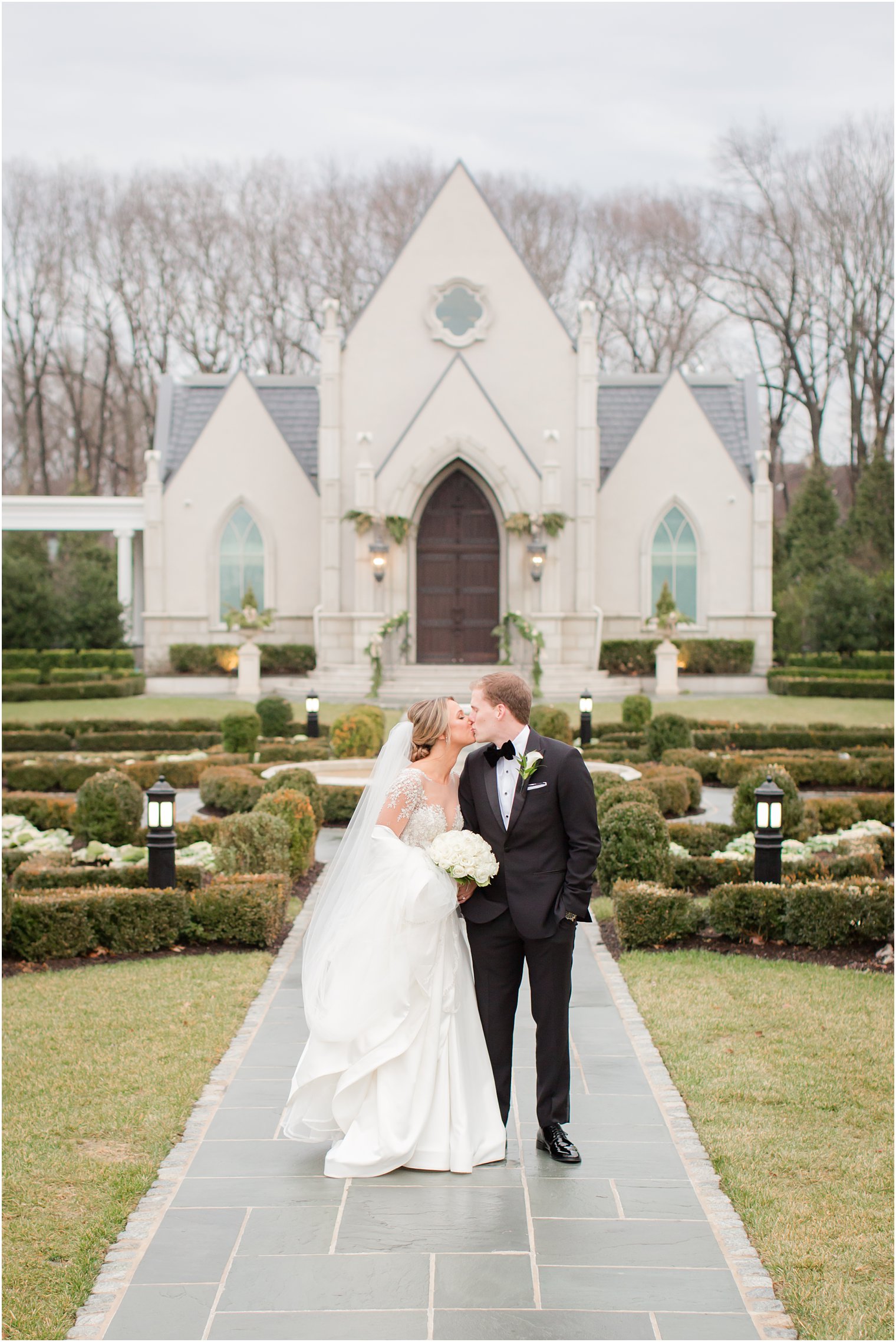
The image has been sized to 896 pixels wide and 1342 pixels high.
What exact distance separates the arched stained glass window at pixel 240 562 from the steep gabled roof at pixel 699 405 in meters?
8.84

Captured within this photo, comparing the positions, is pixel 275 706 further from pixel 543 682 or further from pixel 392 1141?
pixel 392 1141

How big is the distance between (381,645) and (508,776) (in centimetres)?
2194

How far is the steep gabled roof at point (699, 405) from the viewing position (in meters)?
31.4

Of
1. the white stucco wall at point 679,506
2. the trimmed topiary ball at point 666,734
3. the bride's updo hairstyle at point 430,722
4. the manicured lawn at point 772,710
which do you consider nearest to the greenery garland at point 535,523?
the white stucco wall at point 679,506

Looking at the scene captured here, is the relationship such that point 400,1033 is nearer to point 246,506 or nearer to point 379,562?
point 379,562

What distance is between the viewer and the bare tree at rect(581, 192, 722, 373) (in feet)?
141

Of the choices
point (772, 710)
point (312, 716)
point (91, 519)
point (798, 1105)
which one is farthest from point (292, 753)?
point (91, 519)

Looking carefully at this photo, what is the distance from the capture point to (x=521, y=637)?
93.7 feet

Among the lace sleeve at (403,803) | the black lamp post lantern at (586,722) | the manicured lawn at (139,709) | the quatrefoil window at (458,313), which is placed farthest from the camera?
the quatrefoil window at (458,313)

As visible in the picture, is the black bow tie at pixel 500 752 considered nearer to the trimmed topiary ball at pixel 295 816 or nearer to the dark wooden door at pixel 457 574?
the trimmed topiary ball at pixel 295 816

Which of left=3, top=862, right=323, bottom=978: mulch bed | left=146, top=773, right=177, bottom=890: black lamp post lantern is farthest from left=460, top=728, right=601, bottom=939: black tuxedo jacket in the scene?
left=146, top=773, right=177, bottom=890: black lamp post lantern

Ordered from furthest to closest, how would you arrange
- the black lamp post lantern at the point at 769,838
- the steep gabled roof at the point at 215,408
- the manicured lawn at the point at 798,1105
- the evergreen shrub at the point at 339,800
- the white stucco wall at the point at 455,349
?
the steep gabled roof at the point at 215,408 → the white stucco wall at the point at 455,349 → the evergreen shrub at the point at 339,800 → the black lamp post lantern at the point at 769,838 → the manicured lawn at the point at 798,1105

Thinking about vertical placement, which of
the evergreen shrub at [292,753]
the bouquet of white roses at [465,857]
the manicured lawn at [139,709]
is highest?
the bouquet of white roses at [465,857]

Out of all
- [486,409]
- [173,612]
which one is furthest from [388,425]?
[173,612]
